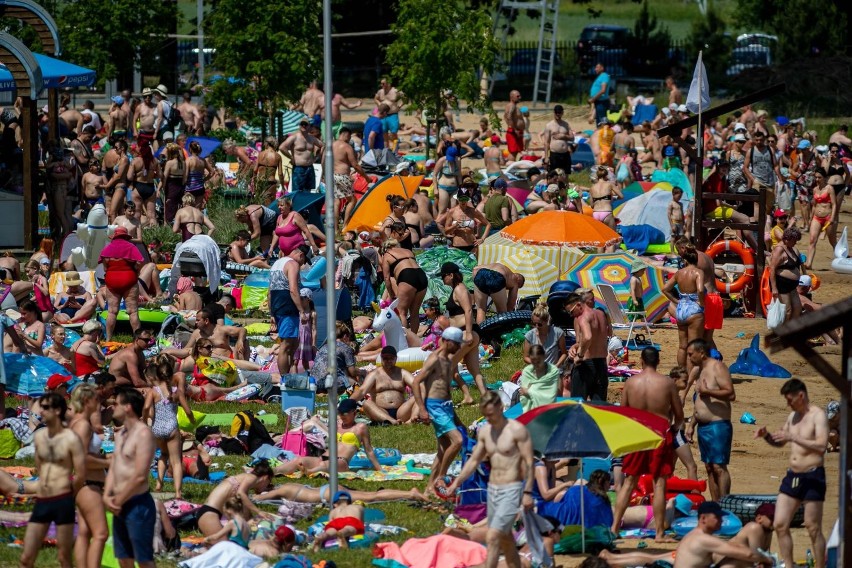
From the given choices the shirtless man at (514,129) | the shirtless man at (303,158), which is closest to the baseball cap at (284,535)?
the shirtless man at (303,158)

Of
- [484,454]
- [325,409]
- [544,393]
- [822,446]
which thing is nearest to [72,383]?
[325,409]

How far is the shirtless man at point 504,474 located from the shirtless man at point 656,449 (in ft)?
5.79

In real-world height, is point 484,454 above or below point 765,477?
above

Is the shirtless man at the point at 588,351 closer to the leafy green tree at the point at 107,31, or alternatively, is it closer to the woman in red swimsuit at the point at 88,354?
the woman in red swimsuit at the point at 88,354

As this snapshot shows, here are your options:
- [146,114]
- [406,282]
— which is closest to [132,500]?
[406,282]

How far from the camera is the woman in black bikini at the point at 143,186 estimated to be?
872 inches

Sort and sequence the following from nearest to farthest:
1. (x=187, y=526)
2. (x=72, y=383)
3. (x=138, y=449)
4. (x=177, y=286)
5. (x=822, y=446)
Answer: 1. (x=138, y=449)
2. (x=822, y=446)
3. (x=187, y=526)
4. (x=72, y=383)
5. (x=177, y=286)

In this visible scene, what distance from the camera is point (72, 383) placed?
46.9ft

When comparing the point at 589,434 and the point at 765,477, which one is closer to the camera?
the point at 589,434

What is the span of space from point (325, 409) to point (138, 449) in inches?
214

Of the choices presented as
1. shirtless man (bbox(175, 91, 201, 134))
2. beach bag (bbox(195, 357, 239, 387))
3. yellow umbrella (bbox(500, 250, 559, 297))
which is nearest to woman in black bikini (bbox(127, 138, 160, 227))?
shirtless man (bbox(175, 91, 201, 134))

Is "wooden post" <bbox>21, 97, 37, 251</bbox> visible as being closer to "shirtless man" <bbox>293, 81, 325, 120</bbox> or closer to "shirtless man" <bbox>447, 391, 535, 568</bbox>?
"shirtless man" <bbox>293, 81, 325, 120</bbox>

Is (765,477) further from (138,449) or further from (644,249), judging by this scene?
(644,249)

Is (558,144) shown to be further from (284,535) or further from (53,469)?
(53,469)
